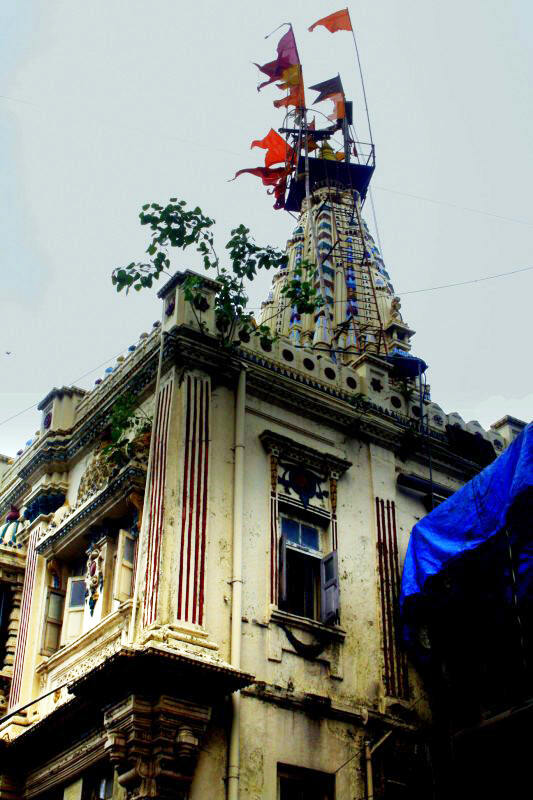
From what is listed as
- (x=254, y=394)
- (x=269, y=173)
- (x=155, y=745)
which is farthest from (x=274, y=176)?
(x=155, y=745)

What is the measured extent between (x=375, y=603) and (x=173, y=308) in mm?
5103

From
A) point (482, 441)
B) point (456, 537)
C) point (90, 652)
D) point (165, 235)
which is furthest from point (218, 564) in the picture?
point (482, 441)

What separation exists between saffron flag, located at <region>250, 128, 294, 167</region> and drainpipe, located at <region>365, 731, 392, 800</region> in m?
15.2

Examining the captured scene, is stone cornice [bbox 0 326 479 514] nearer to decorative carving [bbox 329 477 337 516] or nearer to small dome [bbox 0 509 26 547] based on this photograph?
small dome [bbox 0 509 26 547]

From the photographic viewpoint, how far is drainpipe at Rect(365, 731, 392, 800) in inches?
511

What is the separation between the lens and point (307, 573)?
1438 cm

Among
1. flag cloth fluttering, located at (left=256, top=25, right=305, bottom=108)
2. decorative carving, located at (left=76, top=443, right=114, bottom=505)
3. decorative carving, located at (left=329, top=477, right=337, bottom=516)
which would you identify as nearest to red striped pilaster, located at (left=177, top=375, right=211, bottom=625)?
decorative carving, located at (left=76, top=443, right=114, bottom=505)

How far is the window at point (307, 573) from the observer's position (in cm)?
1384

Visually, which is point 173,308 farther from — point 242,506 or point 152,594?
point 152,594

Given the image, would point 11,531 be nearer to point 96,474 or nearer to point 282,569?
point 96,474

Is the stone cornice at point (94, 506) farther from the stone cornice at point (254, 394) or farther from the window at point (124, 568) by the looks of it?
the stone cornice at point (254, 394)

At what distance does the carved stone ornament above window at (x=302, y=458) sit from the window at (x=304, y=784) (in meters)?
3.92

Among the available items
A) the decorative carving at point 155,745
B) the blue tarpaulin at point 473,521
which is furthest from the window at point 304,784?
the blue tarpaulin at point 473,521

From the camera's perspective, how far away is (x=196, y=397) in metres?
14.1
